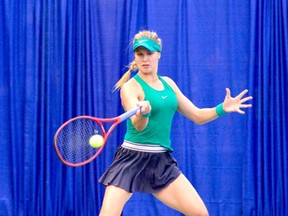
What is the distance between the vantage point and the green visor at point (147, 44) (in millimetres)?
4697

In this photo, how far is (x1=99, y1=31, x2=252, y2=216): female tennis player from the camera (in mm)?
4566

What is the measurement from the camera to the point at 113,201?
447cm

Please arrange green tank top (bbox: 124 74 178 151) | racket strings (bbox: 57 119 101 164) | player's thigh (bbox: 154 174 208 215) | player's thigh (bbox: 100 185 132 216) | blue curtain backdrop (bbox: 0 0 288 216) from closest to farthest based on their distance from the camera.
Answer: player's thigh (bbox: 100 185 132 216) < player's thigh (bbox: 154 174 208 215) < green tank top (bbox: 124 74 178 151) < racket strings (bbox: 57 119 101 164) < blue curtain backdrop (bbox: 0 0 288 216)

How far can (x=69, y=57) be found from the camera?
627 cm

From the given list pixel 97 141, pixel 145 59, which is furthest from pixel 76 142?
pixel 145 59

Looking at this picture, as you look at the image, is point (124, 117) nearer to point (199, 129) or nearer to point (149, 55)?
point (149, 55)

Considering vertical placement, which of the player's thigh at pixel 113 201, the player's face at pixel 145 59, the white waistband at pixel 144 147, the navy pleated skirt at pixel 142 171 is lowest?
the player's thigh at pixel 113 201

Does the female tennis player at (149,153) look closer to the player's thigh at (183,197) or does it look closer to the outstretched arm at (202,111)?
the player's thigh at (183,197)

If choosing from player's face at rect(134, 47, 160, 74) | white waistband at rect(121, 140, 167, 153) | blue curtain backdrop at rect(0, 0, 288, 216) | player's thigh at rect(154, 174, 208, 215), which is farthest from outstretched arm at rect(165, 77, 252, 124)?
blue curtain backdrop at rect(0, 0, 288, 216)

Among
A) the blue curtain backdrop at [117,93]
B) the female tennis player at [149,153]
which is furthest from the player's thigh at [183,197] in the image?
the blue curtain backdrop at [117,93]

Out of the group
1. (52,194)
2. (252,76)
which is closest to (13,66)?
(52,194)

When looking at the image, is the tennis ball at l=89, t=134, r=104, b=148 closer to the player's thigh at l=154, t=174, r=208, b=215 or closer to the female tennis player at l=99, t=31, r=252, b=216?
the female tennis player at l=99, t=31, r=252, b=216

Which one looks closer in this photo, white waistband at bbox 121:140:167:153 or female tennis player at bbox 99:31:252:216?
female tennis player at bbox 99:31:252:216

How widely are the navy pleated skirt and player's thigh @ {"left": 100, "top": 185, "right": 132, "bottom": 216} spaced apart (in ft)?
0.18
